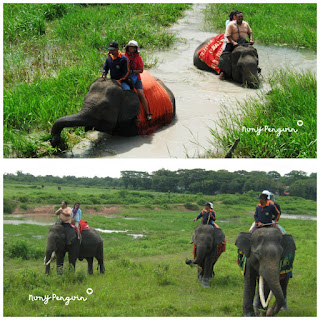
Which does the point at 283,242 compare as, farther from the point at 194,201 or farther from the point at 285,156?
the point at 194,201

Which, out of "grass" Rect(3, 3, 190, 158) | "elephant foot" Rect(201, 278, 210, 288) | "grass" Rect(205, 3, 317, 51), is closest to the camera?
"elephant foot" Rect(201, 278, 210, 288)

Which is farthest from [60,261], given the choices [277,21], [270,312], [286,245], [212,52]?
[277,21]

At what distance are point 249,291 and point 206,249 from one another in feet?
4.99

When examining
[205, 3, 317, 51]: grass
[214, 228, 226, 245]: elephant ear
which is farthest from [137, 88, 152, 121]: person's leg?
[205, 3, 317, 51]: grass

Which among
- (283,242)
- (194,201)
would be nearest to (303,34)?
(194,201)

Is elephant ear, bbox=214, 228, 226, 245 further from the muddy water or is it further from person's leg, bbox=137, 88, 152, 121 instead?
person's leg, bbox=137, 88, 152, 121

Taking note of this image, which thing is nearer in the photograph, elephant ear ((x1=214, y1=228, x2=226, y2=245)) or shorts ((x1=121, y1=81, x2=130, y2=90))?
shorts ((x1=121, y1=81, x2=130, y2=90))

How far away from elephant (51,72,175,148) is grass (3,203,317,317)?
6.63 ft

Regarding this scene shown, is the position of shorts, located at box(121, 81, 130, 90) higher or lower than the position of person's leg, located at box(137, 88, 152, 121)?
higher

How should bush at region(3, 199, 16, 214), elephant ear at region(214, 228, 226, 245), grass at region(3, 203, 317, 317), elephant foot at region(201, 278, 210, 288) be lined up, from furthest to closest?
bush at region(3, 199, 16, 214) < elephant ear at region(214, 228, 226, 245) < elephant foot at region(201, 278, 210, 288) < grass at region(3, 203, 317, 317)

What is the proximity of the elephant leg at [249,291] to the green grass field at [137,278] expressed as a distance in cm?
22

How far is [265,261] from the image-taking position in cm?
595

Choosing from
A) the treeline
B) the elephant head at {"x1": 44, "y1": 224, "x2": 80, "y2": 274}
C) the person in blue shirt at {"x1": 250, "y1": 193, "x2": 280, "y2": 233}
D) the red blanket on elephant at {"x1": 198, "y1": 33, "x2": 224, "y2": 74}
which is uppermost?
the red blanket on elephant at {"x1": 198, "y1": 33, "x2": 224, "y2": 74}

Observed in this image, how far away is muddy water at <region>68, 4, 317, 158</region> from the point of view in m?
7.43
